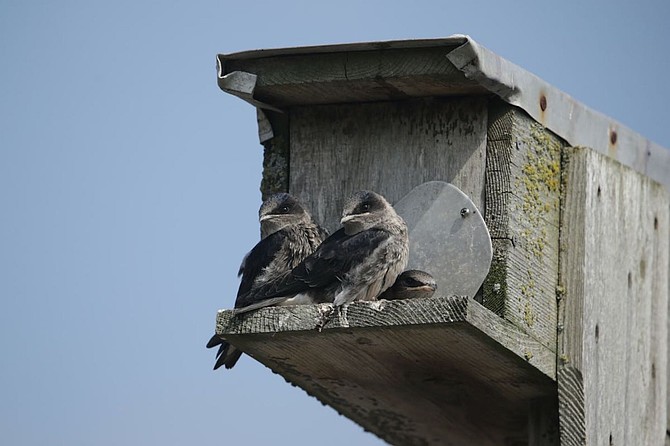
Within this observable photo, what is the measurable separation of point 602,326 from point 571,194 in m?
0.55

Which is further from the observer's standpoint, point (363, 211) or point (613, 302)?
point (613, 302)

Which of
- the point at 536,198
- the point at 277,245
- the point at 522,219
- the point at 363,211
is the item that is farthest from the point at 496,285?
the point at 277,245

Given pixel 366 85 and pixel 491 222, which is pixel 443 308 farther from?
pixel 366 85

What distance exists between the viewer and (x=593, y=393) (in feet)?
21.9

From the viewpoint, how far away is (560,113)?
7.13 metres

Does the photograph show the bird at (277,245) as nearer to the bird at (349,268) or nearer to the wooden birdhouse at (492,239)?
the wooden birdhouse at (492,239)

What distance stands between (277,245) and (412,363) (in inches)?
34.0

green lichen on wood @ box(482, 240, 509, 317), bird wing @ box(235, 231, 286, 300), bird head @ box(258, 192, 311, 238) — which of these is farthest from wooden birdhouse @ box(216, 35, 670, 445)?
bird wing @ box(235, 231, 286, 300)

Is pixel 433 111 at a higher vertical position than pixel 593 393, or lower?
higher

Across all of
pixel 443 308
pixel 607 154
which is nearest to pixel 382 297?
pixel 443 308

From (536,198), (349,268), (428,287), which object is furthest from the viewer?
(536,198)

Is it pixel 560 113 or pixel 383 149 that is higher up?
pixel 560 113

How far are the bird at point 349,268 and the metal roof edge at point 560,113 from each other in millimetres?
681

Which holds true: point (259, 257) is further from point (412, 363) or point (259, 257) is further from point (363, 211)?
point (412, 363)
